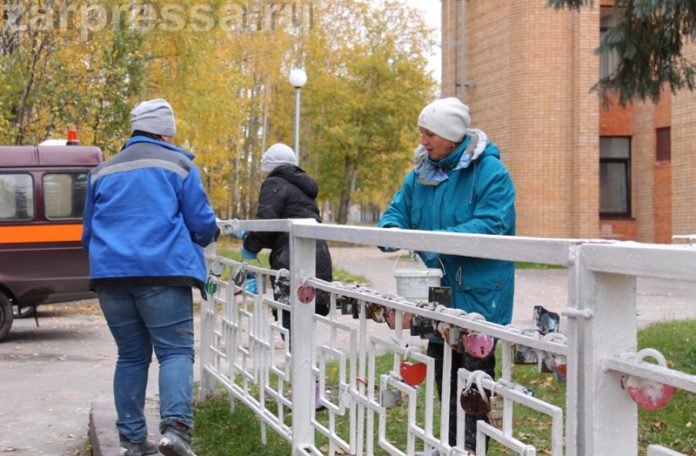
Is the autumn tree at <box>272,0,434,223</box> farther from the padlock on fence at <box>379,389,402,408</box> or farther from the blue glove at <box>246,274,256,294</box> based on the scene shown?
the padlock on fence at <box>379,389,402,408</box>

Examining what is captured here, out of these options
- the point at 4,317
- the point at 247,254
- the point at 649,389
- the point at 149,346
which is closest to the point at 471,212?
the point at 149,346

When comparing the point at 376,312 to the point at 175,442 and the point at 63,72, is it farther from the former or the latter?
the point at 63,72

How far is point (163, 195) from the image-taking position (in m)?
4.84

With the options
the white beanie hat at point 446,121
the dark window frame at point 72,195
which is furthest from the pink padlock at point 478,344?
A: the dark window frame at point 72,195

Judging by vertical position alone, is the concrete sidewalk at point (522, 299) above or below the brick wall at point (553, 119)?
below

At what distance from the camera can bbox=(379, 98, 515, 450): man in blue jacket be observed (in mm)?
4137

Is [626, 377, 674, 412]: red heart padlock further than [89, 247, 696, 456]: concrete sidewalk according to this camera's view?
No

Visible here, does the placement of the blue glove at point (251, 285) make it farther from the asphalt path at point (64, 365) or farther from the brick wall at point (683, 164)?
the brick wall at point (683, 164)

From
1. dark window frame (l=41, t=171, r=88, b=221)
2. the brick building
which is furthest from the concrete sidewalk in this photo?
the brick building

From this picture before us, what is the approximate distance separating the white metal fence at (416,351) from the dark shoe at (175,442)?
0.46 meters

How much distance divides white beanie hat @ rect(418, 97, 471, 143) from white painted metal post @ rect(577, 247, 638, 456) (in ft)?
7.25

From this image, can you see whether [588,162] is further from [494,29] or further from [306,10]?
[306,10]

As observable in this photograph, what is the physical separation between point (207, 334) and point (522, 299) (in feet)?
35.2

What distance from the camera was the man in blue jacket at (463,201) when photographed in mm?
4137
